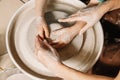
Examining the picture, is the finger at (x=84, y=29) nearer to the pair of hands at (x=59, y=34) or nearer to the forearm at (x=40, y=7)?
the pair of hands at (x=59, y=34)

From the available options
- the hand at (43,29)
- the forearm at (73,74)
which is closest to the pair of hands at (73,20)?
the hand at (43,29)

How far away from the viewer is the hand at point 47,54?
0.96 meters

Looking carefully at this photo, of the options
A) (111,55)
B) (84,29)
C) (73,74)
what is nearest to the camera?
(73,74)

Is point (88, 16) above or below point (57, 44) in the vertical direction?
above

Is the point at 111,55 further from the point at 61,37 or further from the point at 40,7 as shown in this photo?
the point at 40,7

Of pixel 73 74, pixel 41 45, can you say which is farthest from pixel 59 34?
pixel 73 74

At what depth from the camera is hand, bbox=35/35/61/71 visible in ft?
3.14

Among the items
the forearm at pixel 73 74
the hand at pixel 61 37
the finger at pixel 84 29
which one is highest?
the finger at pixel 84 29

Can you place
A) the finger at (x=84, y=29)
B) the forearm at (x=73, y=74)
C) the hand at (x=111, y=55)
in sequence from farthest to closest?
the hand at (x=111, y=55), the finger at (x=84, y=29), the forearm at (x=73, y=74)

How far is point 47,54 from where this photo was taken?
0.97 m

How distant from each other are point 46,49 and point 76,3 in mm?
351

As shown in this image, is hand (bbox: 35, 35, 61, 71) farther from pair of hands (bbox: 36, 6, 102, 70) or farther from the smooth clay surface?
the smooth clay surface

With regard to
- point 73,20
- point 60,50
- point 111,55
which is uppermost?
point 73,20

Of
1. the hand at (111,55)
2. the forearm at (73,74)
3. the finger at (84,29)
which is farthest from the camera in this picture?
the hand at (111,55)
